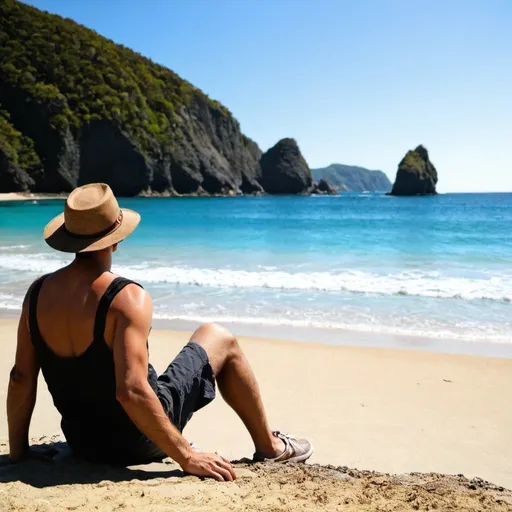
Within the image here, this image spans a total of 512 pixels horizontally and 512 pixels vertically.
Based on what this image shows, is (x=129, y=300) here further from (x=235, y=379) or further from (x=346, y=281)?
(x=346, y=281)

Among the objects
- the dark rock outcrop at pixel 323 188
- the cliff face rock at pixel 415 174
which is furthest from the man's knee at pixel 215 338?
the dark rock outcrop at pixel 323 188

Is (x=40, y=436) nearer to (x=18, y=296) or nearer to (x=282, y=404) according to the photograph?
(x=282, y=404)

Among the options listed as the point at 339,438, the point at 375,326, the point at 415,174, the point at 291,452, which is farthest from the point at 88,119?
the point at 291,452

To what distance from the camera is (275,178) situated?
105 metres

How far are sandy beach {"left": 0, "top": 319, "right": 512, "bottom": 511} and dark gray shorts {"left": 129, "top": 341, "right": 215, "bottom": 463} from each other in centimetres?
11

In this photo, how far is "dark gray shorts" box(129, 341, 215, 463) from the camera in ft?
7.96

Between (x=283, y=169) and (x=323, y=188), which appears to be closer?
(x=283, y=169)

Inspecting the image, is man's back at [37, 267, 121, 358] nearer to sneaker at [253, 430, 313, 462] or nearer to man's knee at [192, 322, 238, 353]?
man's knee at [192, 322, 238, 353]

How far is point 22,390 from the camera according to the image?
7.93 ft

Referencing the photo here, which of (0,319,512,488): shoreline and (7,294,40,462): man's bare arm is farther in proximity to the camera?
(0,319,512,488): shoreline

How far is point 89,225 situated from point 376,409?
9.49ft

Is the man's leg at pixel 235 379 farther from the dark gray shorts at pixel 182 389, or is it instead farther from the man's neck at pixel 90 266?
the man's neck at pixel 90 266

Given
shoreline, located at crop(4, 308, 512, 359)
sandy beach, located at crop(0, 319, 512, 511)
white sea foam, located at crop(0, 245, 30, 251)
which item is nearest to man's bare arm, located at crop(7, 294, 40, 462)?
sandy beach, located at crop(0, 319, 512, 511)

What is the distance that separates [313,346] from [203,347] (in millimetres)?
3746
